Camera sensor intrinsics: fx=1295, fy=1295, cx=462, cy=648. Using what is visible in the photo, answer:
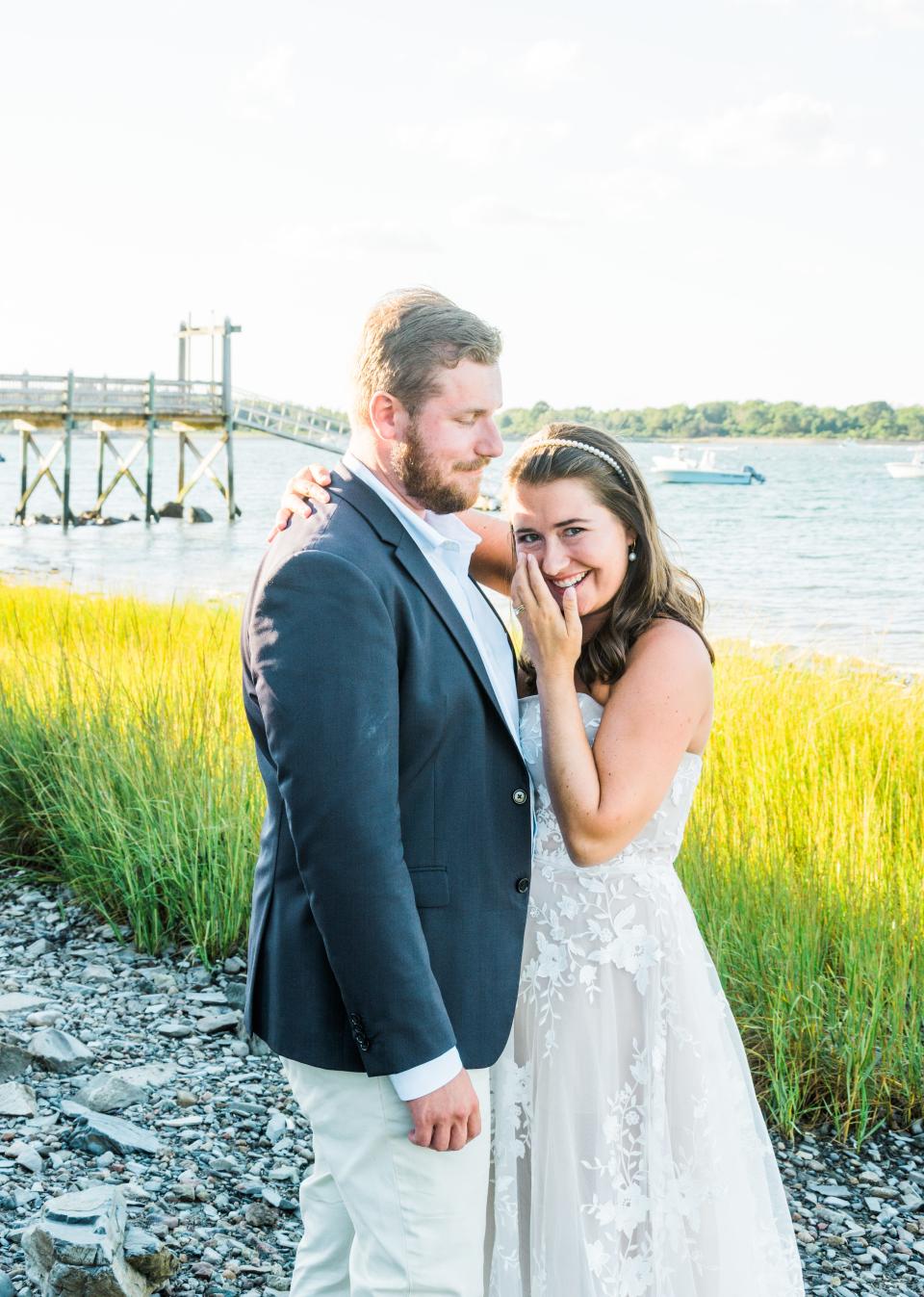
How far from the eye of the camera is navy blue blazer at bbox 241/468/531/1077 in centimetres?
220

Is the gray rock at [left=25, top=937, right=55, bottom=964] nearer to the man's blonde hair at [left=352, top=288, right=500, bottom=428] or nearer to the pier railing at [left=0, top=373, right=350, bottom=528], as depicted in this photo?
the man's blonde hair at [left=352, top=288, right=500, bottom=428]

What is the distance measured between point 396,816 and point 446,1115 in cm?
54

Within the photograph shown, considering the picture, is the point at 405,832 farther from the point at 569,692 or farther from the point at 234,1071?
the point at 234,1071

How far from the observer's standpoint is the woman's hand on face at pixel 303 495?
255 cm

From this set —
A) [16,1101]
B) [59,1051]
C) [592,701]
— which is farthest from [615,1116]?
[59,1051]

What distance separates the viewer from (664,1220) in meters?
2.81

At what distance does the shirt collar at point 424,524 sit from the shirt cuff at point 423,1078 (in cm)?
96

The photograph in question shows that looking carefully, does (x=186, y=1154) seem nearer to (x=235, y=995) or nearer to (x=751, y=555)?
(x=235, y=995)

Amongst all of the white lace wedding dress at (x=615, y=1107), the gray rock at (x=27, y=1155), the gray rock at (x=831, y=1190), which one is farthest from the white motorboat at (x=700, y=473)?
the white lace wedding dress at (x=615, y=1107)

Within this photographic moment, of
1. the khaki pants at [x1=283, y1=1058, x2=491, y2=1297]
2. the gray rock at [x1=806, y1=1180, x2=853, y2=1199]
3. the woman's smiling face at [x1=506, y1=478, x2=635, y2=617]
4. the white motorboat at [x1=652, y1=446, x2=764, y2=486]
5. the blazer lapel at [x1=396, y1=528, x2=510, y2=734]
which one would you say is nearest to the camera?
the khaki pants at [x1=283, y1=1058, x2=491, y2=1297]

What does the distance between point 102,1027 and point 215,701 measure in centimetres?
258

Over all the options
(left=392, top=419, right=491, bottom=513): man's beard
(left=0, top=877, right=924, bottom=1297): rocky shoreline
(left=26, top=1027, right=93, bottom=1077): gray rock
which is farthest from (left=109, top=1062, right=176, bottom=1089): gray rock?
(left=392, top=419, right=491, bottom=513): man's beard

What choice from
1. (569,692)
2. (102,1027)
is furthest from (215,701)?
(569,692)

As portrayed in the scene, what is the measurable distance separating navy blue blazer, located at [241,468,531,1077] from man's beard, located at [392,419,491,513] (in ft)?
0.25
